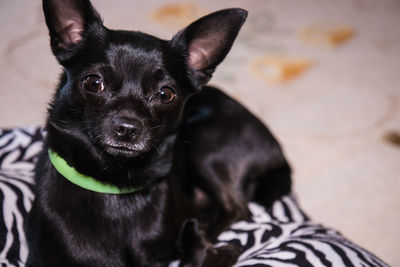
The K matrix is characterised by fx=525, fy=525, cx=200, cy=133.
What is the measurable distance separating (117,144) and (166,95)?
272 millimetres

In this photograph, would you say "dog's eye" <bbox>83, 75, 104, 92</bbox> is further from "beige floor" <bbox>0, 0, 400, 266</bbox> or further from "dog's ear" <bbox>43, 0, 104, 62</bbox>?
"beige floor" <bbox>0, 0, 400, 266</bbox>

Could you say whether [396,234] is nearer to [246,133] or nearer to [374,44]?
[246,133]

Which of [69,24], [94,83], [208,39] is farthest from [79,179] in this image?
[208,39]

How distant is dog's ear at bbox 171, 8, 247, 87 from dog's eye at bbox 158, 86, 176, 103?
0.67ft

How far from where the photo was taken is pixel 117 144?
1.72m

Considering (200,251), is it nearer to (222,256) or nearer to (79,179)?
(222,256)

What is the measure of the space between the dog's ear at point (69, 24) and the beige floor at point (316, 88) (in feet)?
4.65

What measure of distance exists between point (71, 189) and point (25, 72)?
2148 mm

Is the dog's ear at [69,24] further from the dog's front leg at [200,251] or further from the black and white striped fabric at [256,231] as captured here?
the dog's front leg at [200,251]

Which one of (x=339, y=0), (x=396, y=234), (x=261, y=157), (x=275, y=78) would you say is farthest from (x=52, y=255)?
(x=339, y=0)

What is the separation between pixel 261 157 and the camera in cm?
250

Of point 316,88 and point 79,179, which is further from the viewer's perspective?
point 316,88

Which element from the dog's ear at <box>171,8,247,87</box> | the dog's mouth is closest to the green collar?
the dog's mouth

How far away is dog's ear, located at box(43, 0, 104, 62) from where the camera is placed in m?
1.83
